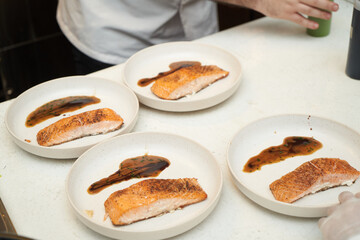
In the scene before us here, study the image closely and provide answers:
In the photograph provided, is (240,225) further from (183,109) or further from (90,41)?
(90,41)

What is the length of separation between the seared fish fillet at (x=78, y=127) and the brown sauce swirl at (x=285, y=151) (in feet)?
1.51

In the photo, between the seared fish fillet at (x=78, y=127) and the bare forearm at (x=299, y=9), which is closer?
the seared fish fillet at (x=78, y=127)

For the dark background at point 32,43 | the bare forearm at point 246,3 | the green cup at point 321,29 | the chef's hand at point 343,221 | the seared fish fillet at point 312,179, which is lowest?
the dark background at point 32,43

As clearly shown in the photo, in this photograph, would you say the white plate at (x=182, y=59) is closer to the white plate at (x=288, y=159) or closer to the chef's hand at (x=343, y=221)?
the white plate at (x=288, y=159)

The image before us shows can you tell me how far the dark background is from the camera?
11.2 ft

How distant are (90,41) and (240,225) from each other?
137 cm

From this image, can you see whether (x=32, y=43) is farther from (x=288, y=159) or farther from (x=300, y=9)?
(x=288, y=159)

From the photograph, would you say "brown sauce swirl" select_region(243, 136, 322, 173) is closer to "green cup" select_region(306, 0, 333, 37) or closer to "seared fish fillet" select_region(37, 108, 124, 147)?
"seared fish fillet" select_region(37, 108, 124, 147)

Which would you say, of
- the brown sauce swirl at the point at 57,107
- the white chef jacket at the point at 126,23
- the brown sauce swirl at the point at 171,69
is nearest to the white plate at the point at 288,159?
the brown sauce swirl at the point at 171,69

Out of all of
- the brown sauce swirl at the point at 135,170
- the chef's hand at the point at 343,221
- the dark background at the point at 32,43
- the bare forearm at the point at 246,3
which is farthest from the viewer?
the dark background at the point at 32,43

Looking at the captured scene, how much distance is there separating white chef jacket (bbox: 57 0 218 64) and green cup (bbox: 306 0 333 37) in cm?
57

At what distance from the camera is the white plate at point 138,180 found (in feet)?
3.52

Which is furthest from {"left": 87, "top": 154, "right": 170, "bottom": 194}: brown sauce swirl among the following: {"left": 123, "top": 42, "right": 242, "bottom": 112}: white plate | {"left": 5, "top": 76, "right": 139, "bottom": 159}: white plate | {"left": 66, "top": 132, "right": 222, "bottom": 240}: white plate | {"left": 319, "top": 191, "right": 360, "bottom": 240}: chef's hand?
{"left": 319, "top": 191, "right": 360, "bottom": 240}: chef's hand

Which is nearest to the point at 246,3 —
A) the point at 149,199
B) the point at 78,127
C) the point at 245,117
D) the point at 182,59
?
the point at 182,59
